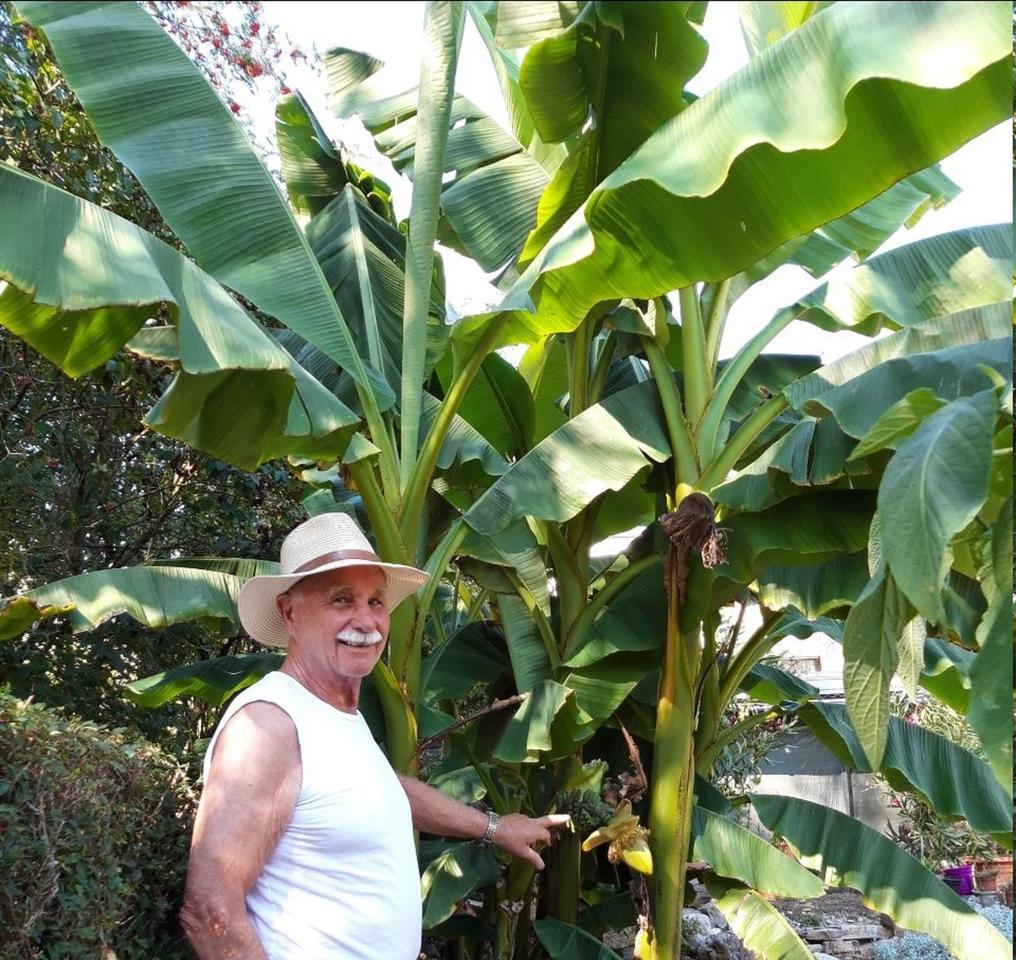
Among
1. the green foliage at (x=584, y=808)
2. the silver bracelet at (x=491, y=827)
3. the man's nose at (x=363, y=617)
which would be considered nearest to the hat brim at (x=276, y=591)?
the man's nose at (x=363, y=617)

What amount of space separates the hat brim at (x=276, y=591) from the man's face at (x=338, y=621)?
39 millimetres

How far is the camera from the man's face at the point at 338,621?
311 centimetres

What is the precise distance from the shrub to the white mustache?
2.19 feet

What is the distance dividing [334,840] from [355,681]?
1.64ft

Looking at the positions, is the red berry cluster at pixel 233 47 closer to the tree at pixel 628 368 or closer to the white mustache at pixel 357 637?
the tree at pixel 628 368

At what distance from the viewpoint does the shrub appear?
8.46ft

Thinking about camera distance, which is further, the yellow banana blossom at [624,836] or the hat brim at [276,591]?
the yellow banana blossom at [624,836]

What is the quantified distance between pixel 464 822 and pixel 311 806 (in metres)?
0.93

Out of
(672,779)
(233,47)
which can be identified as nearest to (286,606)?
(672,779)

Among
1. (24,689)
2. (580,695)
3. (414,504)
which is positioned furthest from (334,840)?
(24,689)

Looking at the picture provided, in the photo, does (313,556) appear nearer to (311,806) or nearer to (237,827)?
(311,806)

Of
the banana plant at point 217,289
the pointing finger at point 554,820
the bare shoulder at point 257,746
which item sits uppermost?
the banana plant at point 217,289

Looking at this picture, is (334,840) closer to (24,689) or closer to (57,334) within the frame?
(57,334)

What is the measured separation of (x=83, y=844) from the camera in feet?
9.04
